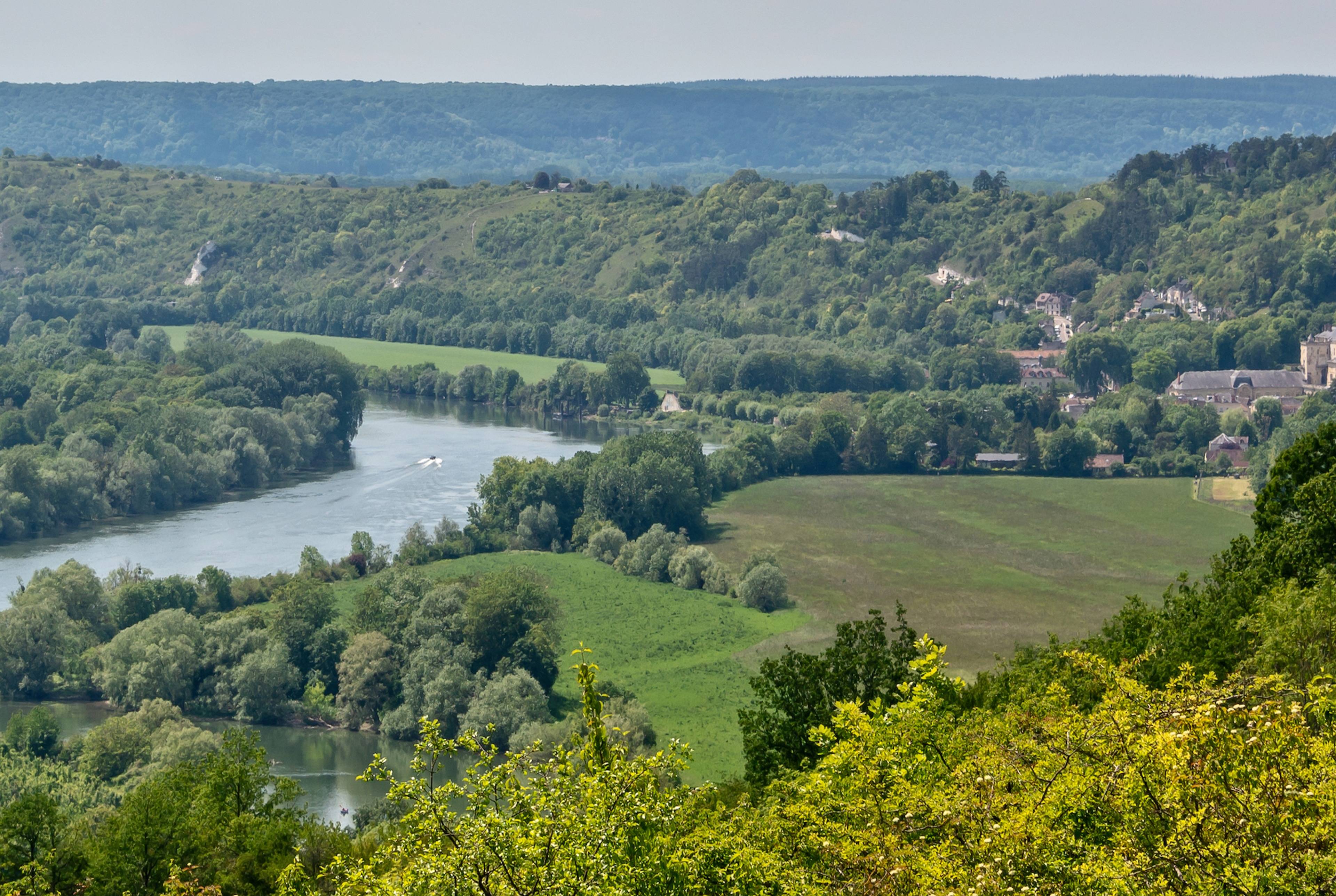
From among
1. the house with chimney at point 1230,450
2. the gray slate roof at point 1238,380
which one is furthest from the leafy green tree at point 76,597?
the gray slate roof at point 1238,380

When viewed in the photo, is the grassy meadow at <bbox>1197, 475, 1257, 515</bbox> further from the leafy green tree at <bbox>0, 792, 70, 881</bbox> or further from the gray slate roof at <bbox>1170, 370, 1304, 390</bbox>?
the leafy green tree at <bbox>0, 792, 70, 881</bbox>

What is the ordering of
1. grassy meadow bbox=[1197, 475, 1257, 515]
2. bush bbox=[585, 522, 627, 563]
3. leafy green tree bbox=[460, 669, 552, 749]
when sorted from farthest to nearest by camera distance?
grassy meadow bbox=[1197, 475, 1257, 515] → bush bbox=[585, 522, 627, 563] → leafy green tree bbox=[460, 669, 552, 749]

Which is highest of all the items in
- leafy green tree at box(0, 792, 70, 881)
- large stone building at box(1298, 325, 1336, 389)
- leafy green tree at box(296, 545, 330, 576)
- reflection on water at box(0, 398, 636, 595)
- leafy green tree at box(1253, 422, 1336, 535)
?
leafy green tree at box(1253, 422, 1336, 535)

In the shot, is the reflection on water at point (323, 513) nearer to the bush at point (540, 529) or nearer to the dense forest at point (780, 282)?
the bush at point (540, 529)

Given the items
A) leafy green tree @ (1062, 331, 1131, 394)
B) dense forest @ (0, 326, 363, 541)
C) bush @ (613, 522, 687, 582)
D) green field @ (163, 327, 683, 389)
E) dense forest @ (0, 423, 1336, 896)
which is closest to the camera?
dense forest @ (0, 423, 1336, 896)

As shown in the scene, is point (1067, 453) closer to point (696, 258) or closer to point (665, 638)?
point (665, 638)

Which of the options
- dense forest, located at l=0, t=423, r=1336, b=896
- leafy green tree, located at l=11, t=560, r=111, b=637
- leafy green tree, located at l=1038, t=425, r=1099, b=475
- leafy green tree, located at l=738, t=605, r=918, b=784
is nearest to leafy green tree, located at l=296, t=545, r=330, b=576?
dense forest, located at l=0, t=423, r=1336, b=896

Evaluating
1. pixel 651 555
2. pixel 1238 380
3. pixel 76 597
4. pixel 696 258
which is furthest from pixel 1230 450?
pixel 696 258
